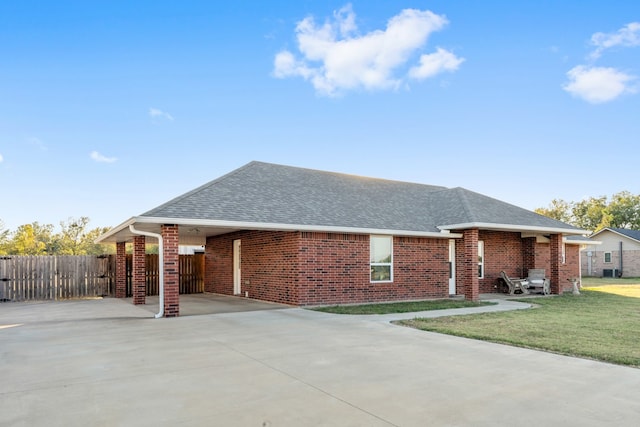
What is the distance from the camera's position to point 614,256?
3841 cm

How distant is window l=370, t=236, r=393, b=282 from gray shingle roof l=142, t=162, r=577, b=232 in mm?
543

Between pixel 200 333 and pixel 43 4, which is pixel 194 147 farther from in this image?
pixel 200 333

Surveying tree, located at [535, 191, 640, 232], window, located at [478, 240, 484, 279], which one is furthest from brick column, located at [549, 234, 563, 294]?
tree, located at [535, 191, 640, 232]

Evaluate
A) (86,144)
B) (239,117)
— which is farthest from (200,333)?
(86,144)

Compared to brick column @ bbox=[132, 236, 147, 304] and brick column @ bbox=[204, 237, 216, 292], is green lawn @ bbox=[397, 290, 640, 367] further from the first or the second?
brick column @ bbox=[204, 237, 216, 292]

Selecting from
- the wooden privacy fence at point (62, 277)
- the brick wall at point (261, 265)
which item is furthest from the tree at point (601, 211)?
the wooden privacy fence at point (62, 277)

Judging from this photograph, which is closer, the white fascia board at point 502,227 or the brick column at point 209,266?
the white fascia board at point 502,227

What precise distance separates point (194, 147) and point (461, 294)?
574 inches

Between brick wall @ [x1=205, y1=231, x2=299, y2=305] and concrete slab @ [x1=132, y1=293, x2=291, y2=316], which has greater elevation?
brick wall @ [x1=205, y1=231, x2=299, y2=305]

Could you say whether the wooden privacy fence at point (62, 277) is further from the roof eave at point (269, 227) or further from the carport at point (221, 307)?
the carport at point (221, 307)

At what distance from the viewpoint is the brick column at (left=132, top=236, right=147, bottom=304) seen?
44.9 feet

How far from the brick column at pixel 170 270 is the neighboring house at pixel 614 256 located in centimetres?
3804

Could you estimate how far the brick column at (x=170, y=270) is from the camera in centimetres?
1088

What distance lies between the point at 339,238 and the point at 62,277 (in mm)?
11680
